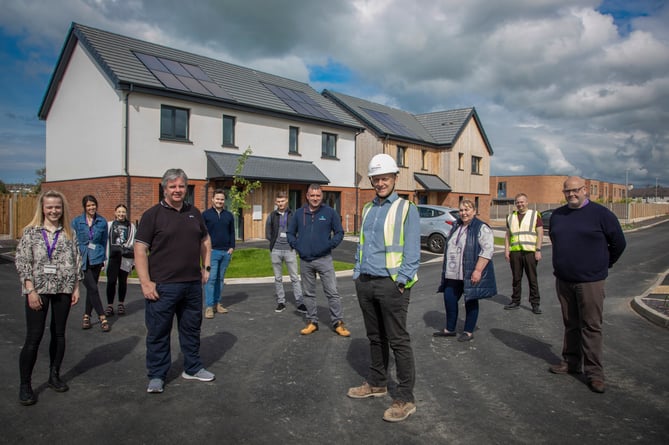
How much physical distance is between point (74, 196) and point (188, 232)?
58.0 ft

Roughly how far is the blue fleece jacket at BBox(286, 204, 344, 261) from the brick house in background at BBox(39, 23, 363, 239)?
38.5 ft

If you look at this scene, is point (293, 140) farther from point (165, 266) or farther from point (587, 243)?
point (587, 243)

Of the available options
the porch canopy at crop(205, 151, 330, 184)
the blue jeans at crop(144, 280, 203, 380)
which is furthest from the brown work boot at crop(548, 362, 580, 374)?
the porch canopy at crop(205, 151, 330, 184)

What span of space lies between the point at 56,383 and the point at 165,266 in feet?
4.87

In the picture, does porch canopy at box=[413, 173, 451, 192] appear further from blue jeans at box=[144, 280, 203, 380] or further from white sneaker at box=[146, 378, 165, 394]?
white sneaker at box=[146, 378, 165, 394]

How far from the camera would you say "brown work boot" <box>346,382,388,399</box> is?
4305mm

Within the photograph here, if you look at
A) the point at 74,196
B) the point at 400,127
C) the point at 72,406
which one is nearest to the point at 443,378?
the point at 72,406

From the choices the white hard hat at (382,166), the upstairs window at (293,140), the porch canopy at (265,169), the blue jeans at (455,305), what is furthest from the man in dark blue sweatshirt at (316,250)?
the upstairs window at (293,140)

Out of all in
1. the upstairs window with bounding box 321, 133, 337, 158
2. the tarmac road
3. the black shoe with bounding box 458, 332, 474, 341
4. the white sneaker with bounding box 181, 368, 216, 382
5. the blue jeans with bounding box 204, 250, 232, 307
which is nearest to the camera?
the tarmac road

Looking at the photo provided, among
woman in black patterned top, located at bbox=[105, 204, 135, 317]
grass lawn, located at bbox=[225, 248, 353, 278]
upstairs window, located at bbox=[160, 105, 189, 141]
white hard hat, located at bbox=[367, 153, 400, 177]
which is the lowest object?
grass lawn, located at bbox=[225, 248, 353, 278]

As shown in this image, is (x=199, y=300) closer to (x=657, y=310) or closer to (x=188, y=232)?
(x=188, y=232)

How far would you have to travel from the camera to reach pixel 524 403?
4.21 m

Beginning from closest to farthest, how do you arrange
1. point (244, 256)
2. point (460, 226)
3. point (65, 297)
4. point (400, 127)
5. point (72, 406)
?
point (72, 406)
point (65, 297)
point (460, 226)
point (244, 256)
point (400, 127)

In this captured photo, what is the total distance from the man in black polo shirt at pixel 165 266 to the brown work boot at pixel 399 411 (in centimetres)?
213
